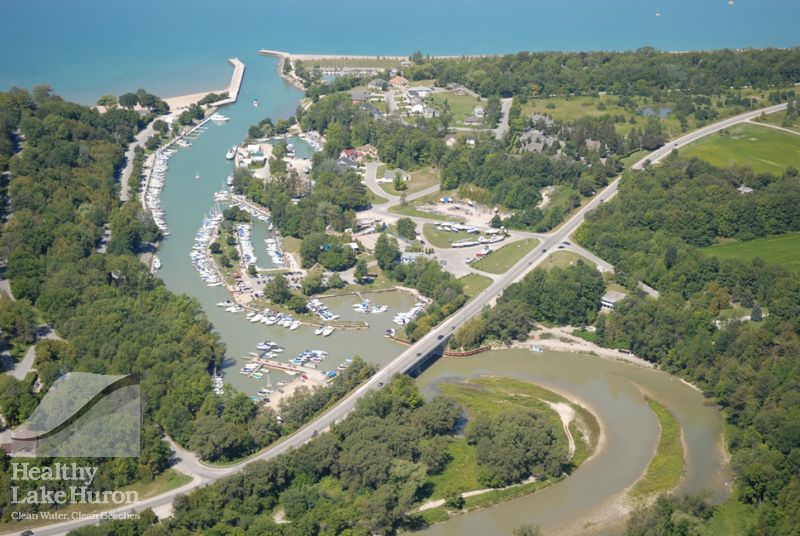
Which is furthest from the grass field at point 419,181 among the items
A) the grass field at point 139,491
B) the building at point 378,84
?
the grass field at point 139,491

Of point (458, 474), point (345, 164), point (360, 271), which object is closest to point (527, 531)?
point (458, 474)

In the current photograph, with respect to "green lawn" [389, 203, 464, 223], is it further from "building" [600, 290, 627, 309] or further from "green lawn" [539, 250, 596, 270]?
"building" [600, 290, 627, 309]

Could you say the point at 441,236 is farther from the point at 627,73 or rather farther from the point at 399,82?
the point at 627,73

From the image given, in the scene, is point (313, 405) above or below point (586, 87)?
below

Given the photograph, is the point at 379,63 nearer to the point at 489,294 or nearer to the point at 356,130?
the point at 356,130

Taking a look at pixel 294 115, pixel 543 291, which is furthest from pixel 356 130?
pixel 543 291

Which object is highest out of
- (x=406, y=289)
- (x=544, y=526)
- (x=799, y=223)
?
(x=799, y=223)

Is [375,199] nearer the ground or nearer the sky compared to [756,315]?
nearer the sky
